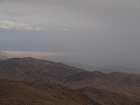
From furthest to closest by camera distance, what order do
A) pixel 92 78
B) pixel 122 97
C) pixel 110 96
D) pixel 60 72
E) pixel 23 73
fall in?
1. pixel 60 72
2. pixel 23 73
3. pixel 92 78
4. pixel 122 97
5. pixel 110 96

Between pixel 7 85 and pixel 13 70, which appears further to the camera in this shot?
pixel 13 70

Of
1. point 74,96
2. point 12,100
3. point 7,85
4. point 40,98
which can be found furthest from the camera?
point 74,96

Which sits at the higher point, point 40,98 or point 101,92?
point 40,98

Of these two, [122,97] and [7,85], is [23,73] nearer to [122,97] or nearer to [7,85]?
[122,97]

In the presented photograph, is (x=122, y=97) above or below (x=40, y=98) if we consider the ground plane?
below

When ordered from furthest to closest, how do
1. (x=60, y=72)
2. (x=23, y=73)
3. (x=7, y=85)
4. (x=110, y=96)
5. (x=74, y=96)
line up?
(x=60, y=72) < (x=23, y=73) < (x=110, y=96) < (x=74, y=96) < (x=7, y=85)

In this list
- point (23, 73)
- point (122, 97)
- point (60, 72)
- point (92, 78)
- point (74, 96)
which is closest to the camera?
point (74, 96)

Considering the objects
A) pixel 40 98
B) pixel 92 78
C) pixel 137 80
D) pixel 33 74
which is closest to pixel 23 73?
pixel 33 74

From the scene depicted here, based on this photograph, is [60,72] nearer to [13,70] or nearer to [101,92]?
[13,70]

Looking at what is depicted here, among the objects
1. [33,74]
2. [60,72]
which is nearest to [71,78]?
[33,74]
